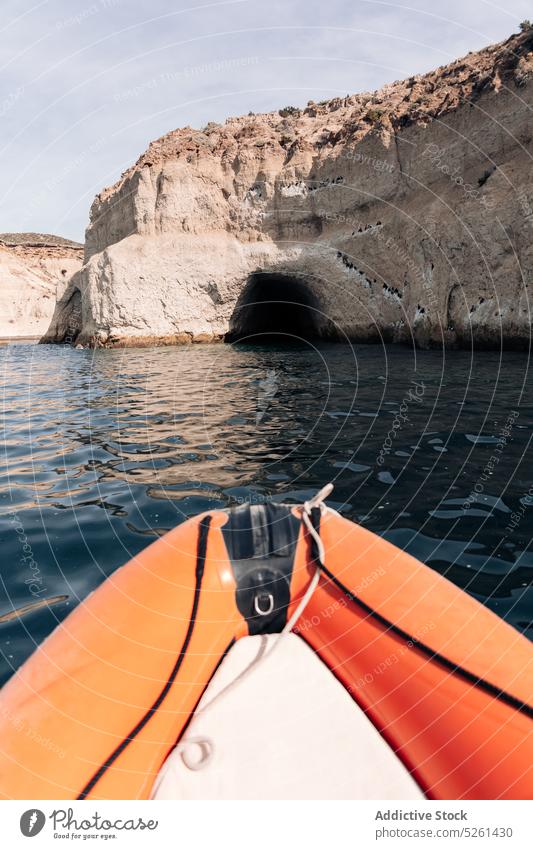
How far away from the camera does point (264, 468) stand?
197 inches

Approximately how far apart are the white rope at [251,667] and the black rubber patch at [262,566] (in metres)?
0.09

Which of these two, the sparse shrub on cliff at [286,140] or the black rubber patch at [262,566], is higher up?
the sparse shrub on cliff at [286,140]

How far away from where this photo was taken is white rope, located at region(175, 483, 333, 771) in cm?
170

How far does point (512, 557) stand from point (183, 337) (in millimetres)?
20321

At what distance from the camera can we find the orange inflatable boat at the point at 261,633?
1.55 metres

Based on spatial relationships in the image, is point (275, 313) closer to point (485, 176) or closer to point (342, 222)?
point (342, 222)

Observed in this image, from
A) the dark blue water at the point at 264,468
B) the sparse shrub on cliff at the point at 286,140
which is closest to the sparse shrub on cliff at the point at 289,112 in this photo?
the sparse shrub on cliff at the point at 286,140

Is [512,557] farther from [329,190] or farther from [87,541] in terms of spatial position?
[329,190]

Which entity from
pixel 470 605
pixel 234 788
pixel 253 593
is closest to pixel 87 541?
pixel 253 593

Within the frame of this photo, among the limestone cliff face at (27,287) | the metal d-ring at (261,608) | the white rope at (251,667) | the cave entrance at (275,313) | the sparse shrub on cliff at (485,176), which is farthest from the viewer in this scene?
the limestone cliff face at (27,287)

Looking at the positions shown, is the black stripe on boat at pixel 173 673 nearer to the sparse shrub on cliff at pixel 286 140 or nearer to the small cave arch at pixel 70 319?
the sparse shrub on cliff at pixel 286 140

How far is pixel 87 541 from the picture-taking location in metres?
3.55

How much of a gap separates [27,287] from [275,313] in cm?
3273

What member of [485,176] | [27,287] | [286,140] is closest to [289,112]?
[286,140]
